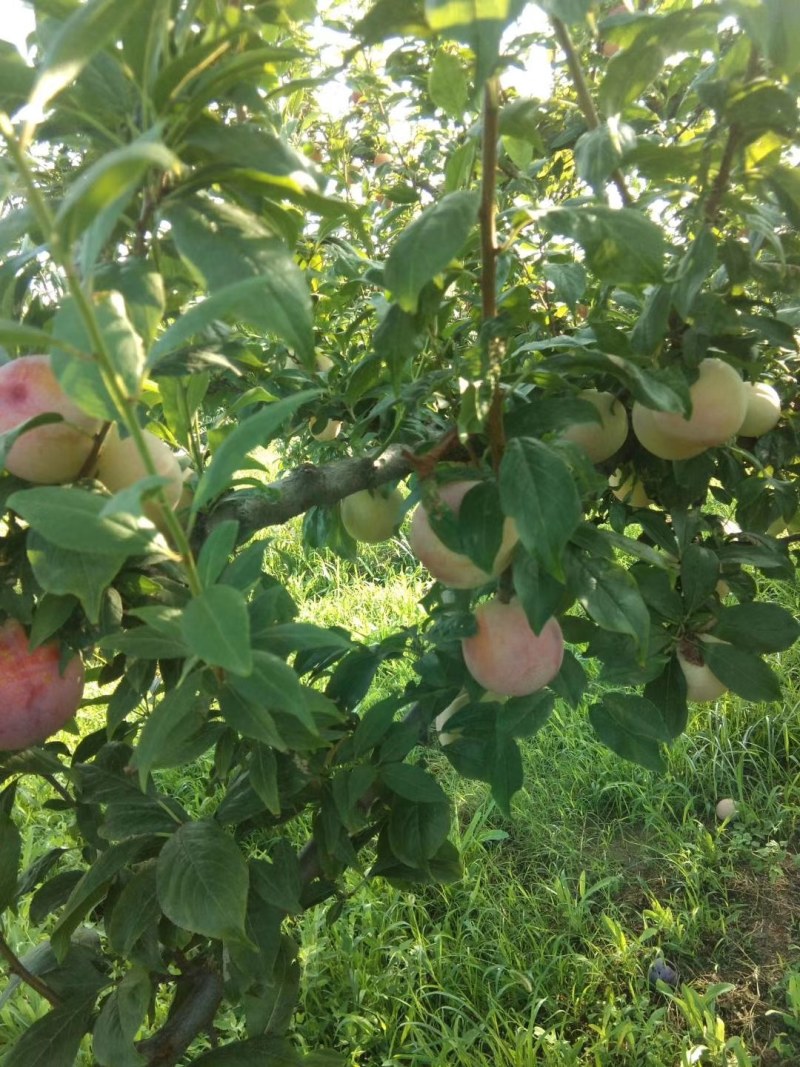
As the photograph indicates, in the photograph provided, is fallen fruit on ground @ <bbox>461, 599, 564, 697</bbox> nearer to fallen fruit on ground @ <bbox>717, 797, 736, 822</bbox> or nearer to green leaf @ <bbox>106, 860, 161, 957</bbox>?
green leaf @ <bbox>106, 860, 161, 957</bbox>

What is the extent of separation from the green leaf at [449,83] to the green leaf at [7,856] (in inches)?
28.1

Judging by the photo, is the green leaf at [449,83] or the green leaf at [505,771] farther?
the green leaf at [505,771]

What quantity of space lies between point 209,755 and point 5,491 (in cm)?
204

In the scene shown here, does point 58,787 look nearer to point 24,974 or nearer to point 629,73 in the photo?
point 24,974

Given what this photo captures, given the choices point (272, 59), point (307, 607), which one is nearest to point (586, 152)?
point (272, 59)

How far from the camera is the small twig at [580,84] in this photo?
0.66 m

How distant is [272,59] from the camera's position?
46cm

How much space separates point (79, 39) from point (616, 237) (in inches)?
13.4

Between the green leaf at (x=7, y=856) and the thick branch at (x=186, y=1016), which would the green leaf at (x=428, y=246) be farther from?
the thick branch at (x=186, y=1016)

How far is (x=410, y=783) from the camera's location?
0.81 metres

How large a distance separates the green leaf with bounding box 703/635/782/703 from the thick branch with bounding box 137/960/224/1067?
58 centimetres

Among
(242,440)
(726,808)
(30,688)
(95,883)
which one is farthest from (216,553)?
(726,808)

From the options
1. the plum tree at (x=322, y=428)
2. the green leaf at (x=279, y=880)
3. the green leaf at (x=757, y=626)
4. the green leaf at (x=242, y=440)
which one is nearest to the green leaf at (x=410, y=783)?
the plum tree at (x=322, y=428)

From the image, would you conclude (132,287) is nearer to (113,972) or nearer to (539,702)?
(539,702)
